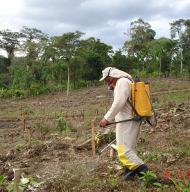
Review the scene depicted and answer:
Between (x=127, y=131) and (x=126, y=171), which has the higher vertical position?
(x=127, y=131)

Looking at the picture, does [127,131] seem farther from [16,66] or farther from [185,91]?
[16,66]

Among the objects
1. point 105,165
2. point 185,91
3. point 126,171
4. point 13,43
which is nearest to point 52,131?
point 105,165

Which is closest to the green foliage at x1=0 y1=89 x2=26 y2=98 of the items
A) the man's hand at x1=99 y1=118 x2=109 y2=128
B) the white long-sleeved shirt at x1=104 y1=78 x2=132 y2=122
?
the man's hand at x1=99 y1=118 x2=109 y2=128

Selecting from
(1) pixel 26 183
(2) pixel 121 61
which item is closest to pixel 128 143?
(1) pixel 26 183

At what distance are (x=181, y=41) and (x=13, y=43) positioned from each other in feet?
53.6

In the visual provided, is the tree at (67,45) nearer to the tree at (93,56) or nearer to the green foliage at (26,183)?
the tree at (93,56)

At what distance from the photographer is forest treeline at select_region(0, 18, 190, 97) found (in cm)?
3444

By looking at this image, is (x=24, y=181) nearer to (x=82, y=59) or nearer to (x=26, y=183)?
(x=26, y=183)

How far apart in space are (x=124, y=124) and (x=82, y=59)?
2933 centimetres

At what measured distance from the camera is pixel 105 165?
687 centimetres

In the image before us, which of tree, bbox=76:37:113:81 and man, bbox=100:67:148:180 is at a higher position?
tree, bbox=76:37:113:81

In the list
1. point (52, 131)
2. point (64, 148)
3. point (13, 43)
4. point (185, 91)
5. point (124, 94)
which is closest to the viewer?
point (124, 94)

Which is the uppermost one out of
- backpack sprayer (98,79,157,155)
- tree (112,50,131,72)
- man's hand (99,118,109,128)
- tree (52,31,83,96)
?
tree (52,31,83,96)

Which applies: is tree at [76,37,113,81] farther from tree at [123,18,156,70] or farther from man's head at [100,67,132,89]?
man's head at [100,67,132,89]
